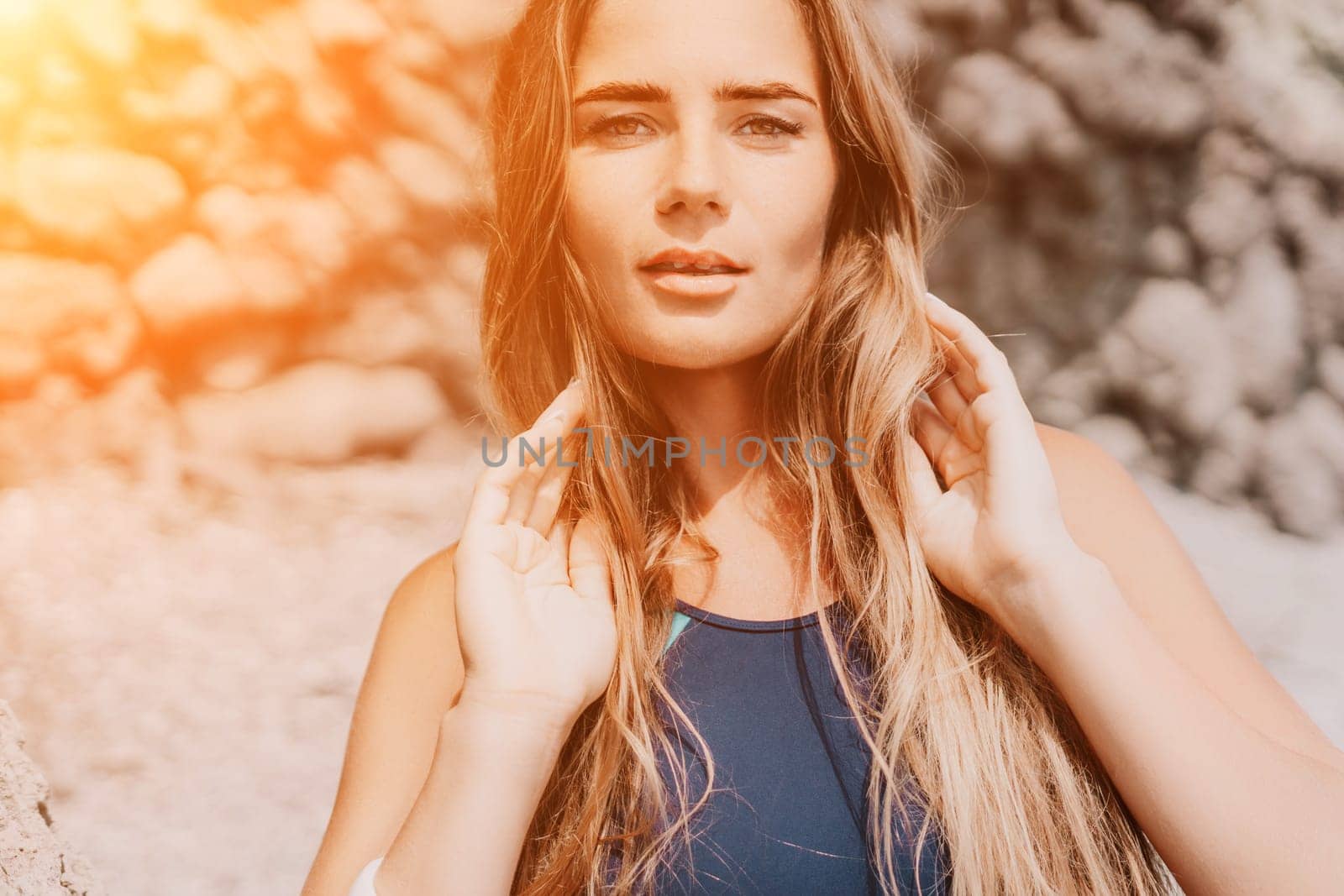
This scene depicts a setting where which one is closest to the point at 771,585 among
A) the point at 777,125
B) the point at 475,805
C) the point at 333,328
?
the point at 475,805

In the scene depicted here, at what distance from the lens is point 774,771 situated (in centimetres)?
110

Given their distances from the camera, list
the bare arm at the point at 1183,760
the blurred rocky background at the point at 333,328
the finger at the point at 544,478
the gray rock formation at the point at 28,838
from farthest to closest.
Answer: the blurred rocky background at the point at 333,328 < the gray rock formation at the point at 28,838 < the finger at the point at 544,478 < the bare arm at the point at 1183,760

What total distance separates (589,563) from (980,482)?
0.47m

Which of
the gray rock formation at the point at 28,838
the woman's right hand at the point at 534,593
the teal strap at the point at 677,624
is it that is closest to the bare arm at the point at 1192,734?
the teal strap at the point at 677,624

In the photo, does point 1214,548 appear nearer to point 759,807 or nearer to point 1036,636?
point 1036,636

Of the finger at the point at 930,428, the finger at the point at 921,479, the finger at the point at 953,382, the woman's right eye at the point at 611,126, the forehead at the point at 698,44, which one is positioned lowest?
the finger at the point at 921,479

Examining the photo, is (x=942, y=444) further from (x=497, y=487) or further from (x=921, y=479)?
(x=497, y=487)

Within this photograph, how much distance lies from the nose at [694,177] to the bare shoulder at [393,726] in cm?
57

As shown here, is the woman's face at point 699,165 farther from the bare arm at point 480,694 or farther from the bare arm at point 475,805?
the bare arm at point 475,805

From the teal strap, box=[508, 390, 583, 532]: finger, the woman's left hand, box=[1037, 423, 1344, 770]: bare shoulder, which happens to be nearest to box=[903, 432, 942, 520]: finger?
the woman's left hand

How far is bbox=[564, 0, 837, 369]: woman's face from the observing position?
3.78 feet

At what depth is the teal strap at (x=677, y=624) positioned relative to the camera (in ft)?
3.97

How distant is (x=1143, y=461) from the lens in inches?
63.7

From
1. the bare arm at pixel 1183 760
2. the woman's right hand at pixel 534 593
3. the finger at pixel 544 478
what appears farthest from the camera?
the finger at pixel 544 478
